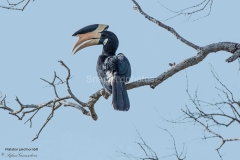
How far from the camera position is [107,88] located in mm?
5895

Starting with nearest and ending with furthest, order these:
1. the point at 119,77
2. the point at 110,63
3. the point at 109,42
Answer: the point at 119,77
the point at 110,63
the point at 109,42

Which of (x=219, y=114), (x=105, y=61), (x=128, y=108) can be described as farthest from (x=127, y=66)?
(x=219, y=114)

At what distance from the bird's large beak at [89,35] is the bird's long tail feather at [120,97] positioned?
124cm

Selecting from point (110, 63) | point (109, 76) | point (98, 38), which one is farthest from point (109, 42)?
point (109, 76)

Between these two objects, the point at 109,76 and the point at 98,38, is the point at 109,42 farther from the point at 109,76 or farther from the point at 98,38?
the point at 109,76

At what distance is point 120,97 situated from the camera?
5.75 m

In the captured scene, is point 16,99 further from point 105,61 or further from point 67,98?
point 105,61

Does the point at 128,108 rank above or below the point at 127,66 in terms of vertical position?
below

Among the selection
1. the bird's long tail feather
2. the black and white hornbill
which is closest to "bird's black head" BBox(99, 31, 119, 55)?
the black and white hornbill

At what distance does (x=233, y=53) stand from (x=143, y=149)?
3.74 ft

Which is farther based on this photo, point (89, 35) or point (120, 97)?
point (89, 35)

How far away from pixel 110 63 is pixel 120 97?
66cm

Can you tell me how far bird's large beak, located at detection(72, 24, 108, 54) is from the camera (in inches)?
273

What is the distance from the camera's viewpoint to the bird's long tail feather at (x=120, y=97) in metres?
5.72
